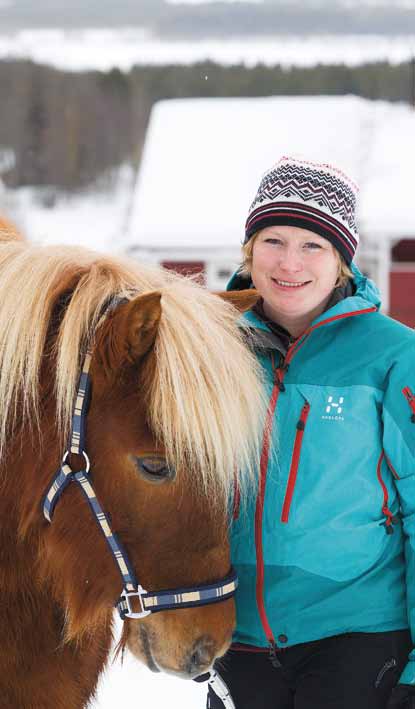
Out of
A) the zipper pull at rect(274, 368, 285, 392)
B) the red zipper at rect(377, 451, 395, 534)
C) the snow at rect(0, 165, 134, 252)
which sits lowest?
the snow at rect(0, 165, 134, 252)

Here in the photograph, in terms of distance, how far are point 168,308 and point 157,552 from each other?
20.6 inches

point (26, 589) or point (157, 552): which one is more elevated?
point (157, 552)

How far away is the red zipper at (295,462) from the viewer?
190cm

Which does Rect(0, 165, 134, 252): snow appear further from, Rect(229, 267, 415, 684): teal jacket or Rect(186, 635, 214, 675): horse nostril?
Rect(186, 635, 214, 675): horse nostril

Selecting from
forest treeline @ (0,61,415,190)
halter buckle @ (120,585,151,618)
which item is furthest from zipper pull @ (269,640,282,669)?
forest treeline @ (0,61,415,190)

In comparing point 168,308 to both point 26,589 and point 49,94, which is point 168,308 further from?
point 49,94

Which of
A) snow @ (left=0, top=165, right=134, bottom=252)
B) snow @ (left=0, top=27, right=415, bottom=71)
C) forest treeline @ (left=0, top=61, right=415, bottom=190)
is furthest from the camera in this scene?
snow @ (left=0, top=27, right=415, bottom=71)

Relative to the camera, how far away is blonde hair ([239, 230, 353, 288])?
2061 mm

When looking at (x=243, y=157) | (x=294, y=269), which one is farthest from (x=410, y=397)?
(x=243, y=157)

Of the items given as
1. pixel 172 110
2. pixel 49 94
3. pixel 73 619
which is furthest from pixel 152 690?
pixel 49 94

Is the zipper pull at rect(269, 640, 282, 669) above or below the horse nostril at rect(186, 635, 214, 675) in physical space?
below

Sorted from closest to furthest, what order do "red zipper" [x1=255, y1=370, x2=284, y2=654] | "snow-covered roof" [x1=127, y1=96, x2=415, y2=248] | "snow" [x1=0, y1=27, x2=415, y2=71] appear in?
1. "red zipper" [x1=255, y1=370, x2=284, y2=654]
2. "snow-covered roof" [x1=127, y1=96, x2=415, y2=248]
3. "snow" [x1=0, y1=27, x2=415, y2=71]

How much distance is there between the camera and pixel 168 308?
5.72ft

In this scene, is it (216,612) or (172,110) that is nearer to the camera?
(216,612)
